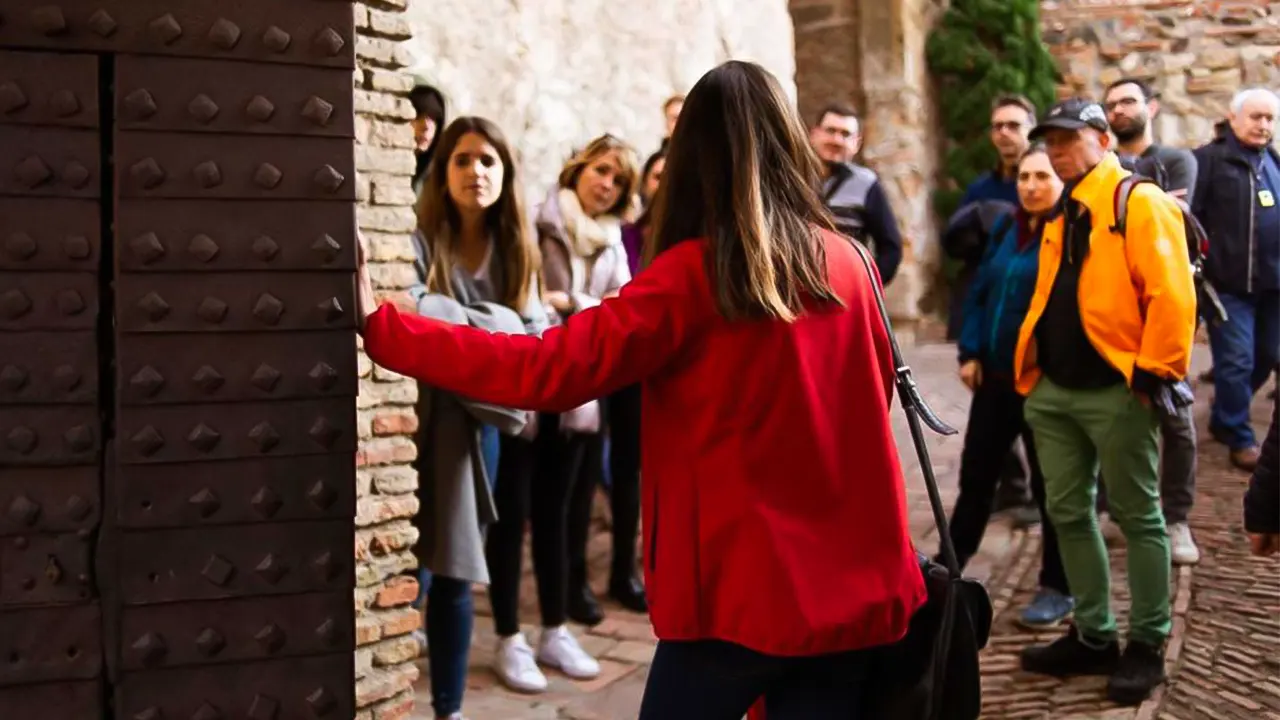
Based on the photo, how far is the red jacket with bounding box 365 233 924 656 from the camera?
2.14 meters

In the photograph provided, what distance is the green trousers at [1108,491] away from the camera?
13.8 feet

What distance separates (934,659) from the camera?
231 centimetres

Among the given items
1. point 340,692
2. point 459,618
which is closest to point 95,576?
point 340,692

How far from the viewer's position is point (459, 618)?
156 inches

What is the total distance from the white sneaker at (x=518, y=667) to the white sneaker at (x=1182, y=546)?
274cm

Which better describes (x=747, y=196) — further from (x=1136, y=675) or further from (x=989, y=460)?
(x=989, y=460)

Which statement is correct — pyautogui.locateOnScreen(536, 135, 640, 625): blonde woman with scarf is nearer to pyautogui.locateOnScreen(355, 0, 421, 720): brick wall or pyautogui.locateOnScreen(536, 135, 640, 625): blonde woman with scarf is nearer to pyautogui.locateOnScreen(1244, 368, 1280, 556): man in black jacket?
pyautogui.locateOnScreen(355, 0, 421, 720): brick wall

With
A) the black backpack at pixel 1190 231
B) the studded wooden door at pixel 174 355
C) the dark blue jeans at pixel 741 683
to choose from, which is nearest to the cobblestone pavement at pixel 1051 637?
the black backpack at pixel 1190 231

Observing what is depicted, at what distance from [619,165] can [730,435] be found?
326cm

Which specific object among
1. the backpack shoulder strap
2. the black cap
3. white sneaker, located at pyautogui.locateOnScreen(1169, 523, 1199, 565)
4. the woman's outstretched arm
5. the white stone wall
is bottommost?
white sneaker, located at pyautogui.locateOnScreen(1169, 523, 1199, 565)

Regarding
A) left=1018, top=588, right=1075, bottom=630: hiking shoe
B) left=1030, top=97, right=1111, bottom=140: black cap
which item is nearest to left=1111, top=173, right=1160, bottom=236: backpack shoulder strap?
left=1030, top=97, right=1111, bottom=140: black cap

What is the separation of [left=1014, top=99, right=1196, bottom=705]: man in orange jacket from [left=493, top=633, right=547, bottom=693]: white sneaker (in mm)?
1787

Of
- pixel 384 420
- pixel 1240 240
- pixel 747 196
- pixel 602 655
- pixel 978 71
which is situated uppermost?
pixel 978 71

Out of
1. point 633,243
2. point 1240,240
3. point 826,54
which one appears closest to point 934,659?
point 633,243
